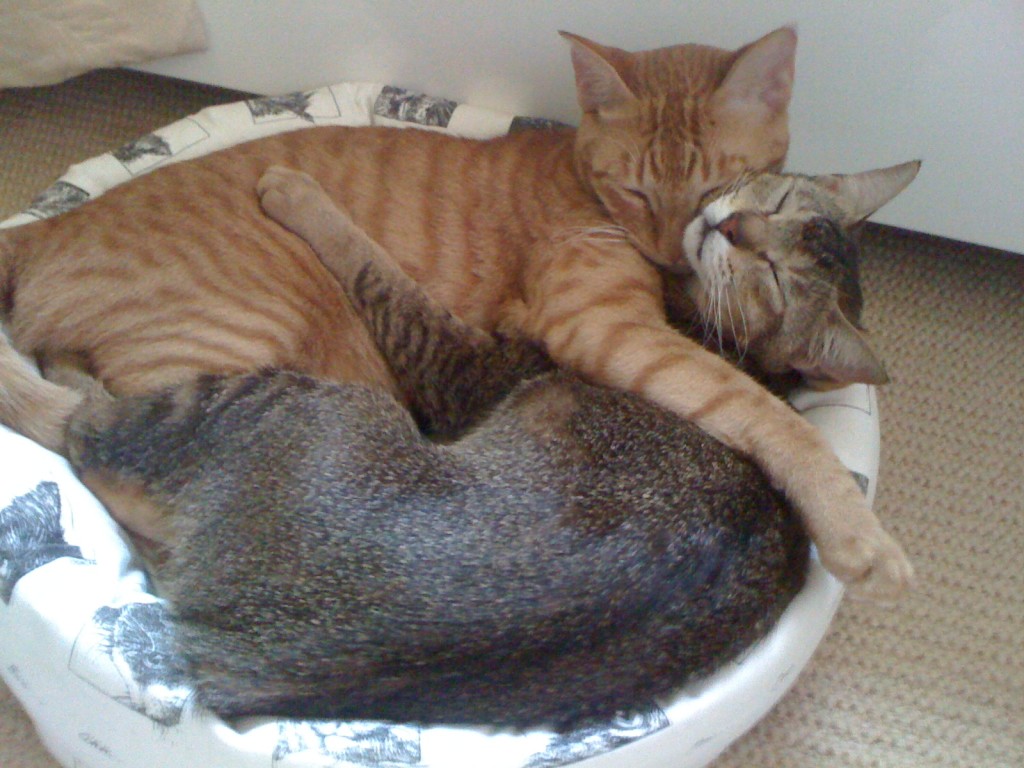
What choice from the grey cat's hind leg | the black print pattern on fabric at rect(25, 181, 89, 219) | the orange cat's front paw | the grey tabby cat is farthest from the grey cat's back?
the black print pattern on fabric at rect(25, 181, 89, 219)

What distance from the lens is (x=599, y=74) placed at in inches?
50.9

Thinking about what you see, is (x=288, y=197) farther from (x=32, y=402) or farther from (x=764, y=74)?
(x=764, y=74)

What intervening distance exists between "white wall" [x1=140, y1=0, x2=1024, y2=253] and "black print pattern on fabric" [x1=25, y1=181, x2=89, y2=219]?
348mm

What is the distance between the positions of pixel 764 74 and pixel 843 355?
1.38 ft

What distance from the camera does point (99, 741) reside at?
103 centimetres

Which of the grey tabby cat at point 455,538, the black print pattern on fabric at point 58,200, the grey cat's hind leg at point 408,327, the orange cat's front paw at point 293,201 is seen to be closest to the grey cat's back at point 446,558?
the grey tabby cat at point 455,538

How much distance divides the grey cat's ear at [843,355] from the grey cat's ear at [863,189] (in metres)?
0.20

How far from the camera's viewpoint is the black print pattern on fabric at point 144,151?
160 centimetres

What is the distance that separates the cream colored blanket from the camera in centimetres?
156

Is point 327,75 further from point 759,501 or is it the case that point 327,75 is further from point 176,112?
point 759,501

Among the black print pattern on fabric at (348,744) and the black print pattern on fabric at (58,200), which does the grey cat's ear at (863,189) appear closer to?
the black print pattern on fabric at (348,744)

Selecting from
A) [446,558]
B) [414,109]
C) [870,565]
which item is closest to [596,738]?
[446,558]

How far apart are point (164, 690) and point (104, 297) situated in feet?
1.80

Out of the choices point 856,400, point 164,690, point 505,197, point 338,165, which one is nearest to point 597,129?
point 505,197
